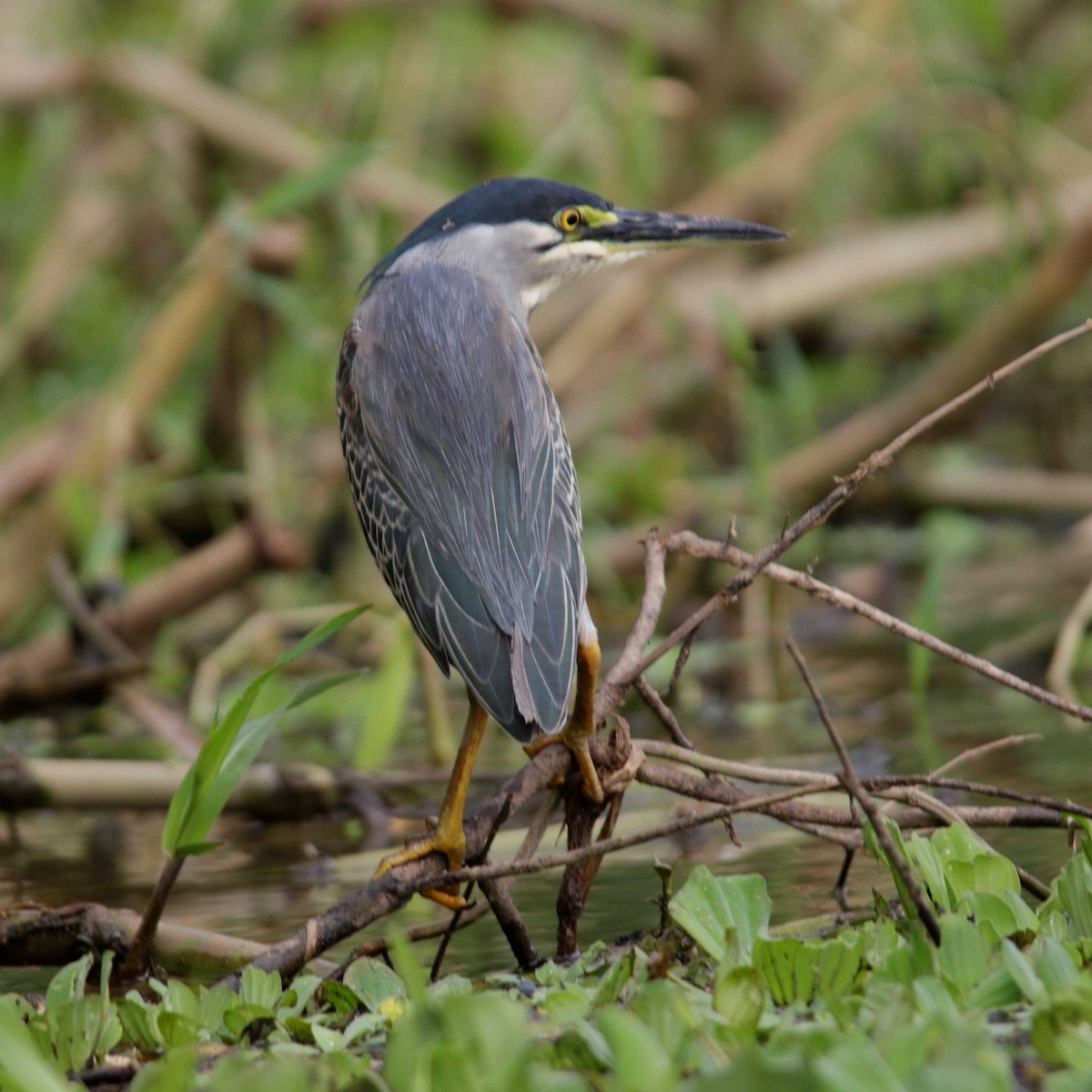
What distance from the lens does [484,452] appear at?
3051mm

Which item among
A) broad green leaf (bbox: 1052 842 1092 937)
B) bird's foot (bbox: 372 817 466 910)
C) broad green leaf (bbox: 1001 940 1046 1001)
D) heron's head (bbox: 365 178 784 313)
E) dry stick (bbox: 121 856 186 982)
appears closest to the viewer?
broad green leaf (bbox: 1001 940 1046 1001)

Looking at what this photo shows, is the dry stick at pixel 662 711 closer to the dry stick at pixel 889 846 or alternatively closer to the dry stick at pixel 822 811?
the dry stick at pixel 822 811

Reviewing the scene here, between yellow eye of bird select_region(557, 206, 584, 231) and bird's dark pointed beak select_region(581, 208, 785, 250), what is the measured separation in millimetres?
24

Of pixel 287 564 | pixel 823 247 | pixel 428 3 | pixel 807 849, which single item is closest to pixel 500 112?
pixel 428 3

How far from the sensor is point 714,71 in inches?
325

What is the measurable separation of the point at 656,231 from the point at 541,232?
26cm

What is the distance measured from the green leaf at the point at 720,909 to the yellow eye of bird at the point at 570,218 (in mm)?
1782


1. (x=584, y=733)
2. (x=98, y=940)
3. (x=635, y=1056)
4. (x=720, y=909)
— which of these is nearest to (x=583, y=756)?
(x=584, y=733)

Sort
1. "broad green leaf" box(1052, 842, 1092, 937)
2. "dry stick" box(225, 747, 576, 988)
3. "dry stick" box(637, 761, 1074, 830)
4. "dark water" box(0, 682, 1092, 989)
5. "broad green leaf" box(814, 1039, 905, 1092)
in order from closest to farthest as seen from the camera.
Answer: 1. "broad green leaf" box(814, 1039, 905, 1092)
2. "broad green leaf" box(1052, 842, 1092, 937)
3. "dry stick" box(225, 747, 576, 988)
4. "dry stick" box(637, 761, 1074, 830)
5. "dark water" box(0, 682, 1092, 989)

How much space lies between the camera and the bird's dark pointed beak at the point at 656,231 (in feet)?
12.2

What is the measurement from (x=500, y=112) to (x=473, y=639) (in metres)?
7.27

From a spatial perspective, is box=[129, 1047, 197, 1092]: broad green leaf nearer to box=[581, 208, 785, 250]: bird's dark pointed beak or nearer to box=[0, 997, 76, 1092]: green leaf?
box=[0, 997, 76, 1092]: green leaf

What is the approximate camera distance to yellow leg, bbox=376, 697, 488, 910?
8.79 feet

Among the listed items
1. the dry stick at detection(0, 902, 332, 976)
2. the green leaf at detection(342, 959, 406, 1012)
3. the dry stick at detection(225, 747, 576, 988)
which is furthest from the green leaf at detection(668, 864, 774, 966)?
the dry stick at detection(0, 902, 332, 976)
